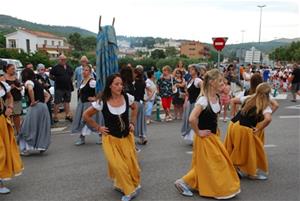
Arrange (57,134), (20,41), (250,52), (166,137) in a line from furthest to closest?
(20,41)
(250,52)
(57,134)
(166,137)

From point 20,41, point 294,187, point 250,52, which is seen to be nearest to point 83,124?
point 294,187

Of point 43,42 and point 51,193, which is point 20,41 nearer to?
point 43,42

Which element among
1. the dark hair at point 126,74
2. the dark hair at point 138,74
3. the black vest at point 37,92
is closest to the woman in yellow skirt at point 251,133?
the dark hair at point 126,74

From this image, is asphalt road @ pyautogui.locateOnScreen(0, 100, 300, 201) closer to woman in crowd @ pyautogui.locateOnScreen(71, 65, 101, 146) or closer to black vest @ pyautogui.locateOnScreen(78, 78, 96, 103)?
woman in crowd @ pyautogui.locateOnScreen(71, 65, 101, 146)

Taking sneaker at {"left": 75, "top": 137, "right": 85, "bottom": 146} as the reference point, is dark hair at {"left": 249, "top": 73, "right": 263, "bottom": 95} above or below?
above

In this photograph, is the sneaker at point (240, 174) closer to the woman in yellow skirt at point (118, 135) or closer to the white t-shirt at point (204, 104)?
the white t-shirt at point (204, 104)

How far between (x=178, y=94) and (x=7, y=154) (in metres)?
7.77

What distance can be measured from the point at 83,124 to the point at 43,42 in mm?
120676

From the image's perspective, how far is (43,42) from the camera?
124 metres

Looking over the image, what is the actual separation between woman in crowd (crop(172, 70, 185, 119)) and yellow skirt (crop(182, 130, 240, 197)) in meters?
7.42

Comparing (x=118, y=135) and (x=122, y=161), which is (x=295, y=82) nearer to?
(x=118, y=135)

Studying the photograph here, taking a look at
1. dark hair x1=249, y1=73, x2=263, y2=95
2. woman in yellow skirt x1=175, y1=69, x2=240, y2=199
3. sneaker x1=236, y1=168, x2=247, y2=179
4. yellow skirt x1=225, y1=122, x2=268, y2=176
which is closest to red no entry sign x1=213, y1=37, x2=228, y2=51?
dark hair x1=249, y1=73, x2=263, y2=95

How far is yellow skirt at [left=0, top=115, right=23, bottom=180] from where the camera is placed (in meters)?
5.56

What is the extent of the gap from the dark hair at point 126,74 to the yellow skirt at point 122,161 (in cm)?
217
